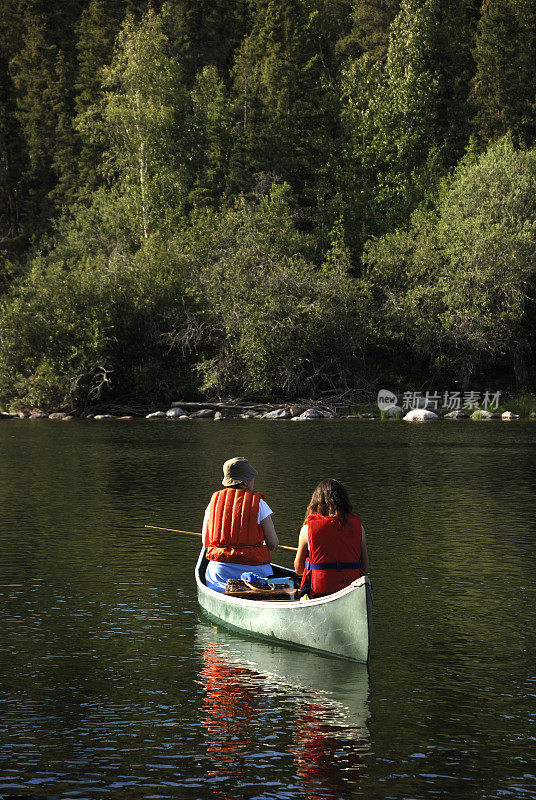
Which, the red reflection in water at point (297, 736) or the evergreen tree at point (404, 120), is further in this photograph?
the evergreen tree at point (404, 120)

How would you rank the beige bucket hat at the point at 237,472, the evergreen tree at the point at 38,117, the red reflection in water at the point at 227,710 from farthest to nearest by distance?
the evergreen tree at the point at 38,117, the beige bucket hat at the point at 237,472, the red reflection in water at the point at 227,710

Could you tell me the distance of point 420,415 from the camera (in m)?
44.3

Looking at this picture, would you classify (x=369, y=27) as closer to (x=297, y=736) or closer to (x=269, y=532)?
(x=269, y=532)

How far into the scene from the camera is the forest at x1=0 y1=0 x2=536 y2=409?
158ft

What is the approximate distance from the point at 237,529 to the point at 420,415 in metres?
34.1

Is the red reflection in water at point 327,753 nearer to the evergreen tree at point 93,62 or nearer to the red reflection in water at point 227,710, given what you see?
the red reflection in water at point 227,710

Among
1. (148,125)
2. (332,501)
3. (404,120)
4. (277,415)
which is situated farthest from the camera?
(404,120)

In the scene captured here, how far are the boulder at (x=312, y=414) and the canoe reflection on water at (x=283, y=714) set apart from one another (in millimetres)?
34415

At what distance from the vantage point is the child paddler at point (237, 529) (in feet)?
34.8

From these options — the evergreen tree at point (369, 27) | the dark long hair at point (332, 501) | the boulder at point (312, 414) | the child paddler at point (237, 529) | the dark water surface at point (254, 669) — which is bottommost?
the boulder at point (312, 414)

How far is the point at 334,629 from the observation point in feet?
30.5

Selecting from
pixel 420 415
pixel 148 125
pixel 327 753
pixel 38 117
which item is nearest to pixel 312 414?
pixel 420 415

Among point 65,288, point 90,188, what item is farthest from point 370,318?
point 90,188

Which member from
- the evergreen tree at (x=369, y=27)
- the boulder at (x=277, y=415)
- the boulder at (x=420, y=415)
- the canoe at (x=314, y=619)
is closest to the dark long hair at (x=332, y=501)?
the canoe at (x=314, y=619)
